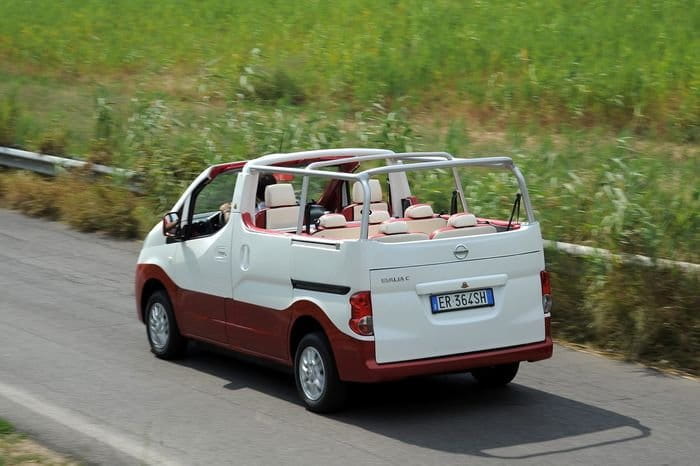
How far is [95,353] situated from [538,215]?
465 centimetres

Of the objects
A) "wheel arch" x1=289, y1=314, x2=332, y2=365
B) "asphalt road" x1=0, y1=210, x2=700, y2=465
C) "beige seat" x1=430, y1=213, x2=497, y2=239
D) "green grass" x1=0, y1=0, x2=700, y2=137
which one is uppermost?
"green grass" x1=0, y1=0, x2=700, y2=137

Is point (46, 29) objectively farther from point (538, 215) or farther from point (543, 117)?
point (538, 215)

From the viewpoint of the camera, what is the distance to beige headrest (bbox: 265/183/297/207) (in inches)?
402

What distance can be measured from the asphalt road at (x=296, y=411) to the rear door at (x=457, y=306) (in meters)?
0.56

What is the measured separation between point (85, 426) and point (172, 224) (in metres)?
2.55

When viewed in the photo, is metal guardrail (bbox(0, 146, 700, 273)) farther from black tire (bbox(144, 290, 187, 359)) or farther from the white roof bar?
black tire (bbox(144, 290, 187, 359))

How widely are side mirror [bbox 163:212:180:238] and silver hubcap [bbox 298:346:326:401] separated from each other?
217 centimetres

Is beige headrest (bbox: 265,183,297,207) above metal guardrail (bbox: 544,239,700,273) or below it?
above

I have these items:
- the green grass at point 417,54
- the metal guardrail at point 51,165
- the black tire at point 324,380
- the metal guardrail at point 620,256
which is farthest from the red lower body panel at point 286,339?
the green grass at point 417,54

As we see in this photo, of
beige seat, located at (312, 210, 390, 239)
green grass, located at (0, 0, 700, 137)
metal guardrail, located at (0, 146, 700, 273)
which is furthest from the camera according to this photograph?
green grass, located at (0, 0, 700, 137)

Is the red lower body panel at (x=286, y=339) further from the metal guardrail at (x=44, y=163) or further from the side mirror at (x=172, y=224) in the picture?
the metal guardrail at (x=44, y=163)

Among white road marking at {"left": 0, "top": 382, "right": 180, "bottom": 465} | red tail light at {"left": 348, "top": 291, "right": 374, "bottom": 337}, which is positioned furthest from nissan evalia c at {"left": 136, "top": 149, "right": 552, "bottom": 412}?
white road marking at {"left": 0, "top": 382, "right": 180, "bottom": 465}

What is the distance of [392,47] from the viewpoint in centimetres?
2508

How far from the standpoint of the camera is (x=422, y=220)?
32.7 feet
